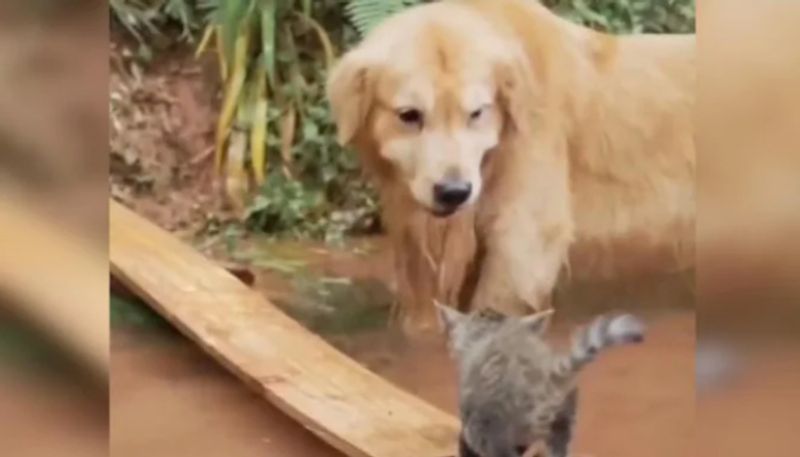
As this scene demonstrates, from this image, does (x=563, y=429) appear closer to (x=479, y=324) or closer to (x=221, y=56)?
(x=479, y=324)

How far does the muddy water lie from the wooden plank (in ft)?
0.06

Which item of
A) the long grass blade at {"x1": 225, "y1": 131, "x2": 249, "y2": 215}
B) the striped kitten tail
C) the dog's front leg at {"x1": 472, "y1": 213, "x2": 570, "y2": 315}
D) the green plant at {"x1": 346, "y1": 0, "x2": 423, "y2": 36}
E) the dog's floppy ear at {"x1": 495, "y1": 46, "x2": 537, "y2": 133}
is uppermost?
the green plant at {"x1": 346, "y1": 0, "x2": 423, "y2": 36}

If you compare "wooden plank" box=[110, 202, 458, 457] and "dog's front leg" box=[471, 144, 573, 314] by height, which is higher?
"dog's front leg" box=[471, 144, 573, 314]

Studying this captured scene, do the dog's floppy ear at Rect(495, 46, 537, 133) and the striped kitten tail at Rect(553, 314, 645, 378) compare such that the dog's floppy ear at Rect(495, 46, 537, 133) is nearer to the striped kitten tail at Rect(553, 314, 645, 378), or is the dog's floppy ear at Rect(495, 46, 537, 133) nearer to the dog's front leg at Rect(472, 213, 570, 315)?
the dog's front leg at Rect(472, 213, 570, 315)

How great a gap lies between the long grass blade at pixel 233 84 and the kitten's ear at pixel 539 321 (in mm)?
385

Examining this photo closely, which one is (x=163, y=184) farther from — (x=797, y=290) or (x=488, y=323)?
(x=797, y=290)

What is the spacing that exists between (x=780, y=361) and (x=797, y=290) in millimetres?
85

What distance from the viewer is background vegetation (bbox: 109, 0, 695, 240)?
1300 mm

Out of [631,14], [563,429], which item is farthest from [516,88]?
[563,429]

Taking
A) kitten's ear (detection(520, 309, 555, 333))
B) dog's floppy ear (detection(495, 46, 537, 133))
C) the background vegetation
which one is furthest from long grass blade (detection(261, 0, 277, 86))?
kitten's ear (detection(520, 309, 555, 333))

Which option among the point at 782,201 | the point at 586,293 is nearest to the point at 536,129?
the point at 586,293

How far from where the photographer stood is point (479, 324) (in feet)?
4.37

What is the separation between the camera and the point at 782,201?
138 cm

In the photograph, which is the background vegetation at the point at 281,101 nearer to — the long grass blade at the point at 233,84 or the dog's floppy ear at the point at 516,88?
the long grass blade at the point at 233,84
